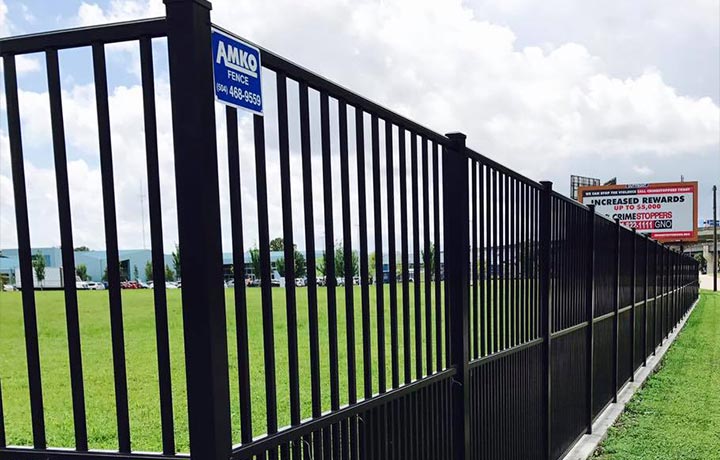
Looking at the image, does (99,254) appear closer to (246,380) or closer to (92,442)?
(246,380)

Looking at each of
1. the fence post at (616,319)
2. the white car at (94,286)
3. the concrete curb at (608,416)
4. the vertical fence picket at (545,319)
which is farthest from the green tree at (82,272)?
the fence post at (616,319)

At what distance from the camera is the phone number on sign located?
202 cm

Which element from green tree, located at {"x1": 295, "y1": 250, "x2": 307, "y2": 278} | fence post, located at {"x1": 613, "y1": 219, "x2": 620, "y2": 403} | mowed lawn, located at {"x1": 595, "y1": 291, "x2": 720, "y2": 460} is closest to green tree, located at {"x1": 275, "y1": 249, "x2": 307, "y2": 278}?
green tree, located at {"x1": 295, "y1": 250, "x2": 307, "y2": 278}

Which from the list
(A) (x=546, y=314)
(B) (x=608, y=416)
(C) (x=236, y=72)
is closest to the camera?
(C) (x=236, y=72)

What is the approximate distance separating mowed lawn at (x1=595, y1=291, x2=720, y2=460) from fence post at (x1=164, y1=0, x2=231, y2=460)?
5.40 m

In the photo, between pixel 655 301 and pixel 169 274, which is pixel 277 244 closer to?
pixel 169 274

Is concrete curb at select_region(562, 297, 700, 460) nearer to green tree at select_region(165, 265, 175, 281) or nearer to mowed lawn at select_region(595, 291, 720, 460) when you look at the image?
mowed lawn at select_region(595, 291, 720, 460)

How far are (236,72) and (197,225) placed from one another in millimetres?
544

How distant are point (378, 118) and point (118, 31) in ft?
4.06

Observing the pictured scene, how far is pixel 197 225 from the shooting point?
1852 millimetres

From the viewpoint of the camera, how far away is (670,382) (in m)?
9.95

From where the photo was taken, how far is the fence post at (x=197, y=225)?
1841mm

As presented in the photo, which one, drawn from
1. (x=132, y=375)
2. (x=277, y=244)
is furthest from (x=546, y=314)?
(x=132, y=375)

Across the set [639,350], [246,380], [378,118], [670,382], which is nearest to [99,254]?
[246,380]
